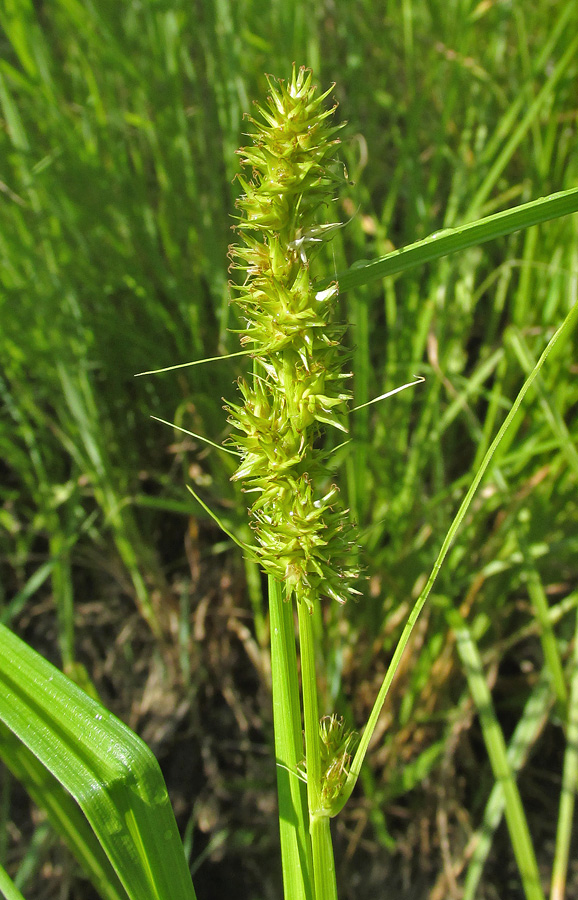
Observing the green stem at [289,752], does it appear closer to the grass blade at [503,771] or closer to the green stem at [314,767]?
the green stem at [314,767]

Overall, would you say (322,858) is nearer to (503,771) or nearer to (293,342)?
(293,342)

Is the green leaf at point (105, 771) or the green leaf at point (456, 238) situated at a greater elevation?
the green leaf at point (456, 238)

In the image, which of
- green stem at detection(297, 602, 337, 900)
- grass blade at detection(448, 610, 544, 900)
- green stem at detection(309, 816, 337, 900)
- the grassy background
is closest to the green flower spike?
green stem at detection(297, 602, 337, 900)

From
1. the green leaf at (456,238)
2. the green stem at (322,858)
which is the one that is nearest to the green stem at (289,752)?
the green stem at (322,858)

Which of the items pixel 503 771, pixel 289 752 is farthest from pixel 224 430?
pixel 289 752

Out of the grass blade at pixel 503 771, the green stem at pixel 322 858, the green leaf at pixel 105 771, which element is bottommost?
the grass blade at pixel 503 771

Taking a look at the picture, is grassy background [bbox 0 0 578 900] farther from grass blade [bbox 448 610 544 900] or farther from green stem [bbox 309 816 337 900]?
green stem [bbox 309 816 337 900]
